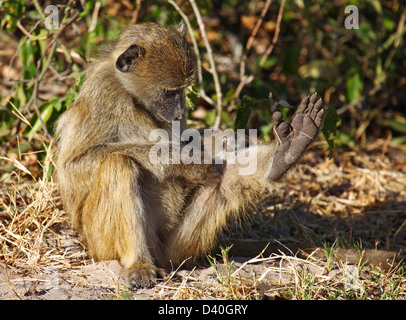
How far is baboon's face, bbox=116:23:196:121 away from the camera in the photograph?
Answer: 407 centimetres

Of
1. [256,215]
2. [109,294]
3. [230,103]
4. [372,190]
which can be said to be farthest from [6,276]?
[372,190]

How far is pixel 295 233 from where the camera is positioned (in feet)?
16.4

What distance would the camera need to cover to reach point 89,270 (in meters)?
3.89

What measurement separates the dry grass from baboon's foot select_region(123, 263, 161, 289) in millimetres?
61

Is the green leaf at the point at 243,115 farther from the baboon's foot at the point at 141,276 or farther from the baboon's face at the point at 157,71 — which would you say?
the baboon's foot at the point at 141,276

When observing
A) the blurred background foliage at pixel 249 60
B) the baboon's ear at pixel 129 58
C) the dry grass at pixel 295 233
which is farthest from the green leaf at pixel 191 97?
the dry grass at pixel 295 233

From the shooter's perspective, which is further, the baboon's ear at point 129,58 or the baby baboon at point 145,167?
the baboon's ear at point 129,58

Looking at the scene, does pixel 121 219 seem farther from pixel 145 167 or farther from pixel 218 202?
pixel 218 202

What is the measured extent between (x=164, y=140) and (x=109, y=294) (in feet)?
4.14

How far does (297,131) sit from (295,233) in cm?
155

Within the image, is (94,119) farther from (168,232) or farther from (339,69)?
(339,69)

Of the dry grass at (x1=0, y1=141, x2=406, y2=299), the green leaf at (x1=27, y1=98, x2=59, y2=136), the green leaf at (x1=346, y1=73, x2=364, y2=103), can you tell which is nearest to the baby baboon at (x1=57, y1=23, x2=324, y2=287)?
the dry grass at (x1=0, y1=141, x2=406, y2=299)

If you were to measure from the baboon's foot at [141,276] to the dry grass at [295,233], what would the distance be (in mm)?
61

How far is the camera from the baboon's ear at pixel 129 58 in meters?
4.01
